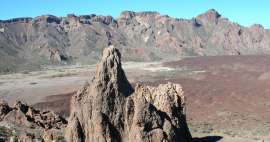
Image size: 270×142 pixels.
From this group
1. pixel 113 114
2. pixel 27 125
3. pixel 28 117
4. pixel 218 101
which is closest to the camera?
pixel 113 114

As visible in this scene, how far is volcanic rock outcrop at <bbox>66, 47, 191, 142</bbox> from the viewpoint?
20156 millimetres

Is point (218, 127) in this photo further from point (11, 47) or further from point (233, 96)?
point (11, 47)

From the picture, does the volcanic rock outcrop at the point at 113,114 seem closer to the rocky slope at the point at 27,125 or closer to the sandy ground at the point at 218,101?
the rocky slope at the point at 27,125

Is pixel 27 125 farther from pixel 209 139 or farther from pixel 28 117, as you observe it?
pixel 209 139

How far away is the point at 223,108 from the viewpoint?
172ft

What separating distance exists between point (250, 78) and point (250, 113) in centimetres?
3790

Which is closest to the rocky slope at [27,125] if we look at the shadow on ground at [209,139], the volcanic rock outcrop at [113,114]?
the volcanic rock outcrop at [113,114]

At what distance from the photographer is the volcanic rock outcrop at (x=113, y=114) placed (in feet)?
66.1

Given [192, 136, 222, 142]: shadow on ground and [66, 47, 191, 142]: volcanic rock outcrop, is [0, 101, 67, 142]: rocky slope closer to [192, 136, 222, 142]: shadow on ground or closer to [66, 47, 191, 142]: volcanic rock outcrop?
[66, 47, 191, 142]: volcanic rock outcrop

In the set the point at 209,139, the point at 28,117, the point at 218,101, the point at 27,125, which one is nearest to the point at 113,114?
the point at 209,139

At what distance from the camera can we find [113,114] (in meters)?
20.7

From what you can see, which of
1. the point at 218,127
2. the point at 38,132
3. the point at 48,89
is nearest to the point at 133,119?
the point at 38,132

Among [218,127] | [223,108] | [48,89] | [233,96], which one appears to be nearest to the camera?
[218,127]

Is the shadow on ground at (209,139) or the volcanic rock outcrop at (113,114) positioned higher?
the volcanic rock outcrop at (113,114)
